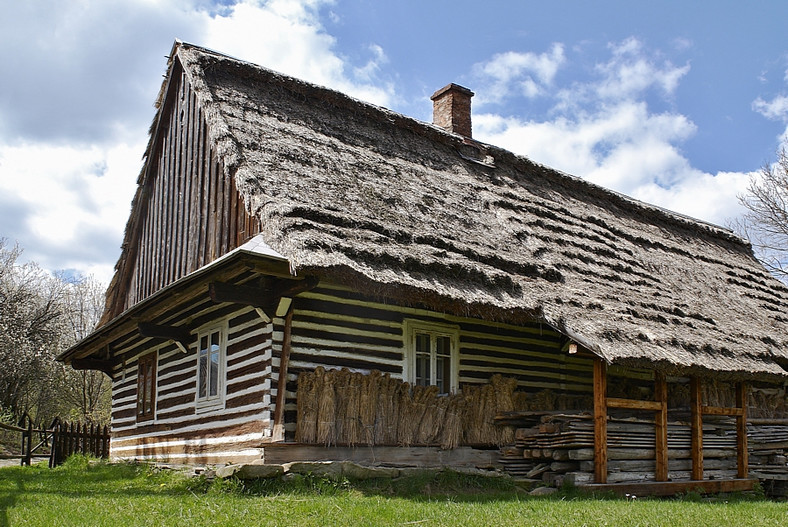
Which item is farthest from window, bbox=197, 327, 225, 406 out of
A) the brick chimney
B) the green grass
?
the brick chimney

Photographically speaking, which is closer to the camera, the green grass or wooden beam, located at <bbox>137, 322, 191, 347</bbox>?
the green grass

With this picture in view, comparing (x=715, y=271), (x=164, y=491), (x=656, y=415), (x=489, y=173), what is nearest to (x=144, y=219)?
(x=489, y=173)

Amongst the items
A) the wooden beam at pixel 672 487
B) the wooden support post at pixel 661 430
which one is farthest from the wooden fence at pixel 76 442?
the wooden support post at pixel 661 430

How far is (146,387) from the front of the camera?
15531 mm

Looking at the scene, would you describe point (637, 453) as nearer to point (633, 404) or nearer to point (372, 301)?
point (633, 404)

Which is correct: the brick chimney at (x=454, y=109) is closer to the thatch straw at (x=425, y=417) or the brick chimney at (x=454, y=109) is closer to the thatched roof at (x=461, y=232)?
the thatched roof at (x=461, y=232)

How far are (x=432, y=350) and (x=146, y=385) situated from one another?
629 cm

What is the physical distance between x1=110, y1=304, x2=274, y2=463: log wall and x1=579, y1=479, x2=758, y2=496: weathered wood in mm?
4737

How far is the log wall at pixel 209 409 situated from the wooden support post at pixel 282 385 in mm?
139

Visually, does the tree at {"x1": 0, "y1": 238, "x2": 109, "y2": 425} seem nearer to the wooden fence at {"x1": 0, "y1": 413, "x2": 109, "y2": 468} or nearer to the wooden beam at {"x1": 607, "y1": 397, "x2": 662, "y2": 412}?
the wooden fence at {"x1": 0, "y1": 413, "x2": 109, "y2": 468}

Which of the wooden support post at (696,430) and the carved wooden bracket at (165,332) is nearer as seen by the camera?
the wooden support post at (696,430)

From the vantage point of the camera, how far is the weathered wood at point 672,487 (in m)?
11.4

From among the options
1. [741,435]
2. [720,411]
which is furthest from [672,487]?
[741,435]

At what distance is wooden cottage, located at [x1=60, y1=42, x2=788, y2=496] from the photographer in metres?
10.8
